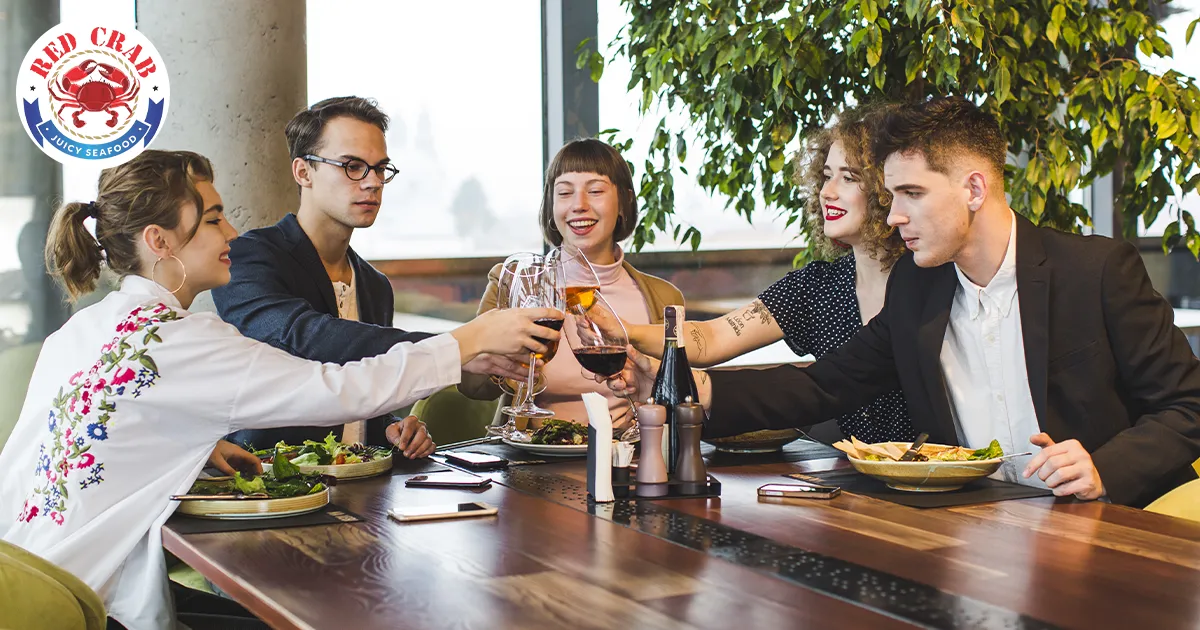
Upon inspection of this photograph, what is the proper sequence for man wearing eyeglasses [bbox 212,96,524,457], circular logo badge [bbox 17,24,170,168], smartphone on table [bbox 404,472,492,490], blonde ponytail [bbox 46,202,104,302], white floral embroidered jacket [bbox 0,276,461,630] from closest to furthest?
white floral embroidered jacket [bbox 0,276,461,630] < smartphone on table [bbox 404,472,492,490] < blonde ponytail [bbox 46,202,104,302] < man wearing eyeglasses [bbox 212,96,524,457] < circular logo badge [bbox 17,24,170,168]

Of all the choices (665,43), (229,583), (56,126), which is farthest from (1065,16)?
(56,126)

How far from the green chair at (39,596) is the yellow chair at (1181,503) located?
1.77m

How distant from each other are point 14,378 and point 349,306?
1.12m

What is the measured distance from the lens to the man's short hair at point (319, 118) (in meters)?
3.12

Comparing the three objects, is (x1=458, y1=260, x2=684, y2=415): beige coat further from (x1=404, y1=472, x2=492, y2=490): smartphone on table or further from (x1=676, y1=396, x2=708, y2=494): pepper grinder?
(x1=676, y1=396, x2=708, y2=494): pepper grinder

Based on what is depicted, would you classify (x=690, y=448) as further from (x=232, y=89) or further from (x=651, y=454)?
(x=232, y=89)

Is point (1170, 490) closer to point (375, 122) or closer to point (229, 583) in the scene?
point (229, 583)

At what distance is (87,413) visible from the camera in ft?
6.49

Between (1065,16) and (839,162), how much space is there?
3.09 ft

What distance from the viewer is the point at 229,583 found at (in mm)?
1521

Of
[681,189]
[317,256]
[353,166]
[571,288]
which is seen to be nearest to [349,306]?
[317,256]

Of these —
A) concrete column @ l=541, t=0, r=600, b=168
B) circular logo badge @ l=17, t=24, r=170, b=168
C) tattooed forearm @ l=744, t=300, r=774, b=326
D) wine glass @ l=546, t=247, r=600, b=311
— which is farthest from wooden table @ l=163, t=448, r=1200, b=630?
concrete column @ l=541, t=0, r=600, b=168

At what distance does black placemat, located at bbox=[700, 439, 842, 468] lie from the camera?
95.6 inches

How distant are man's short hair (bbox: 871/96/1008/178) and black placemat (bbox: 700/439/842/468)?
66cm
